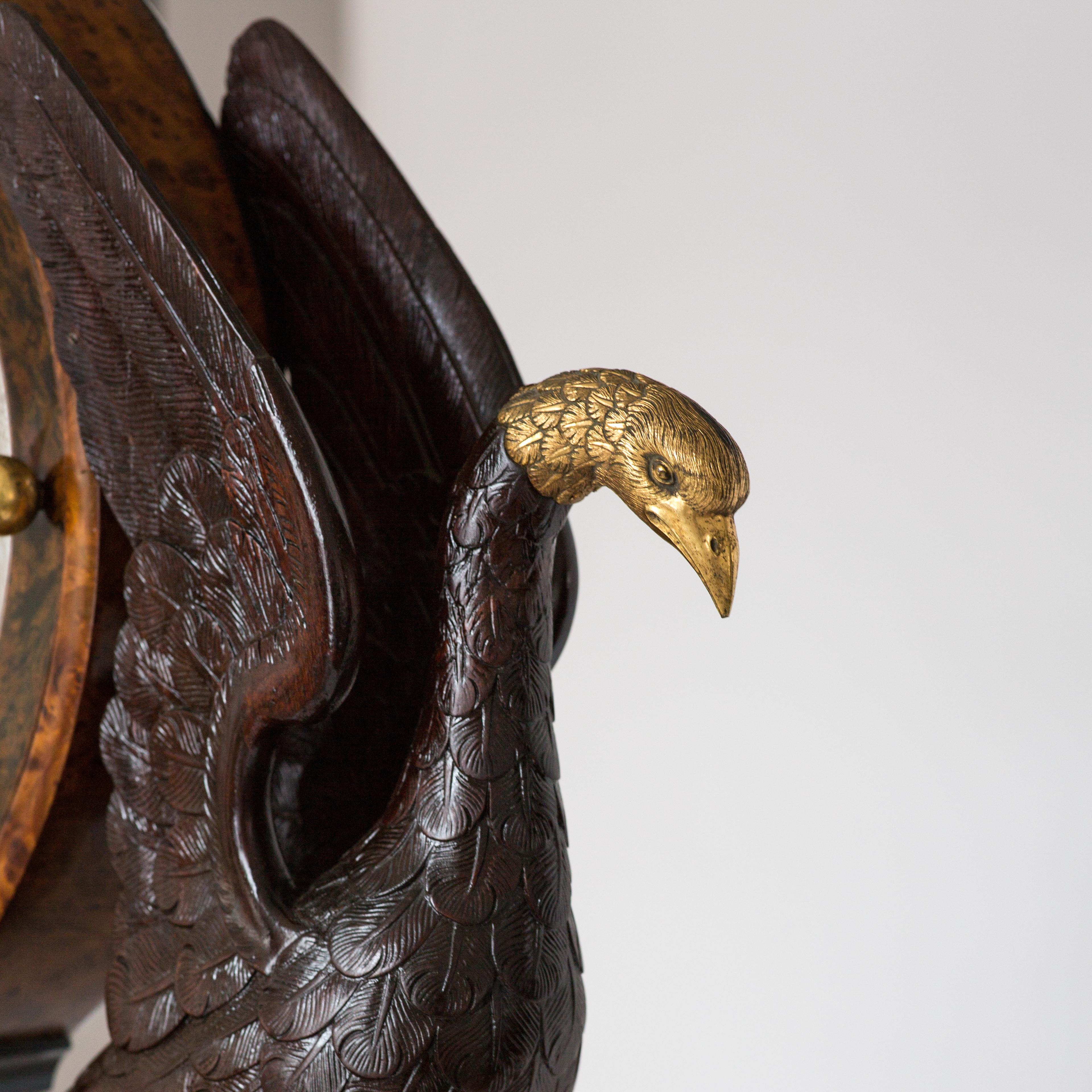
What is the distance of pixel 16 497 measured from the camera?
1.61 feet

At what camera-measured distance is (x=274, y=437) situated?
38cm

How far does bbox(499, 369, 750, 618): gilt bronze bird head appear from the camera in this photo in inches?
14.1

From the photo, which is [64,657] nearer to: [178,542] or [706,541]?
[178,542]

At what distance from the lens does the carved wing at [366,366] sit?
1.67 ft

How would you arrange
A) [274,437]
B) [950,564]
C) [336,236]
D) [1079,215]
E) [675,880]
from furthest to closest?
[675,880], [950,564], [1079,215], [336,236], [274,437]

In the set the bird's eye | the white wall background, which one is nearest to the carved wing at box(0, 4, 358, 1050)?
the bird's eye

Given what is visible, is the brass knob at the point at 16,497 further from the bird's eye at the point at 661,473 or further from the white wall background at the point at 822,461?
the white wall background at the point at 822,461

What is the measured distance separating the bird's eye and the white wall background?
0.50 m

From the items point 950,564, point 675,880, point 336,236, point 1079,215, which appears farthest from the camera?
point 675,880

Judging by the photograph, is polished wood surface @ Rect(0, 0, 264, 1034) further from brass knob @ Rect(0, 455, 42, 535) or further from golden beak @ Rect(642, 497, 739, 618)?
golden beak @ Rect(642, 497, 739, 618)

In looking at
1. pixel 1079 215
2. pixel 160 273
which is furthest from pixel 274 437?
pixel 1079 215

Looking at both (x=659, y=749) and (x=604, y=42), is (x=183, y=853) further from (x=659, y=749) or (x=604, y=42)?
(x=604, y=42)

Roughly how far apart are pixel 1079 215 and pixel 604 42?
1.80ft

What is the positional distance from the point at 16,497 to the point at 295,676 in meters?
0.18
